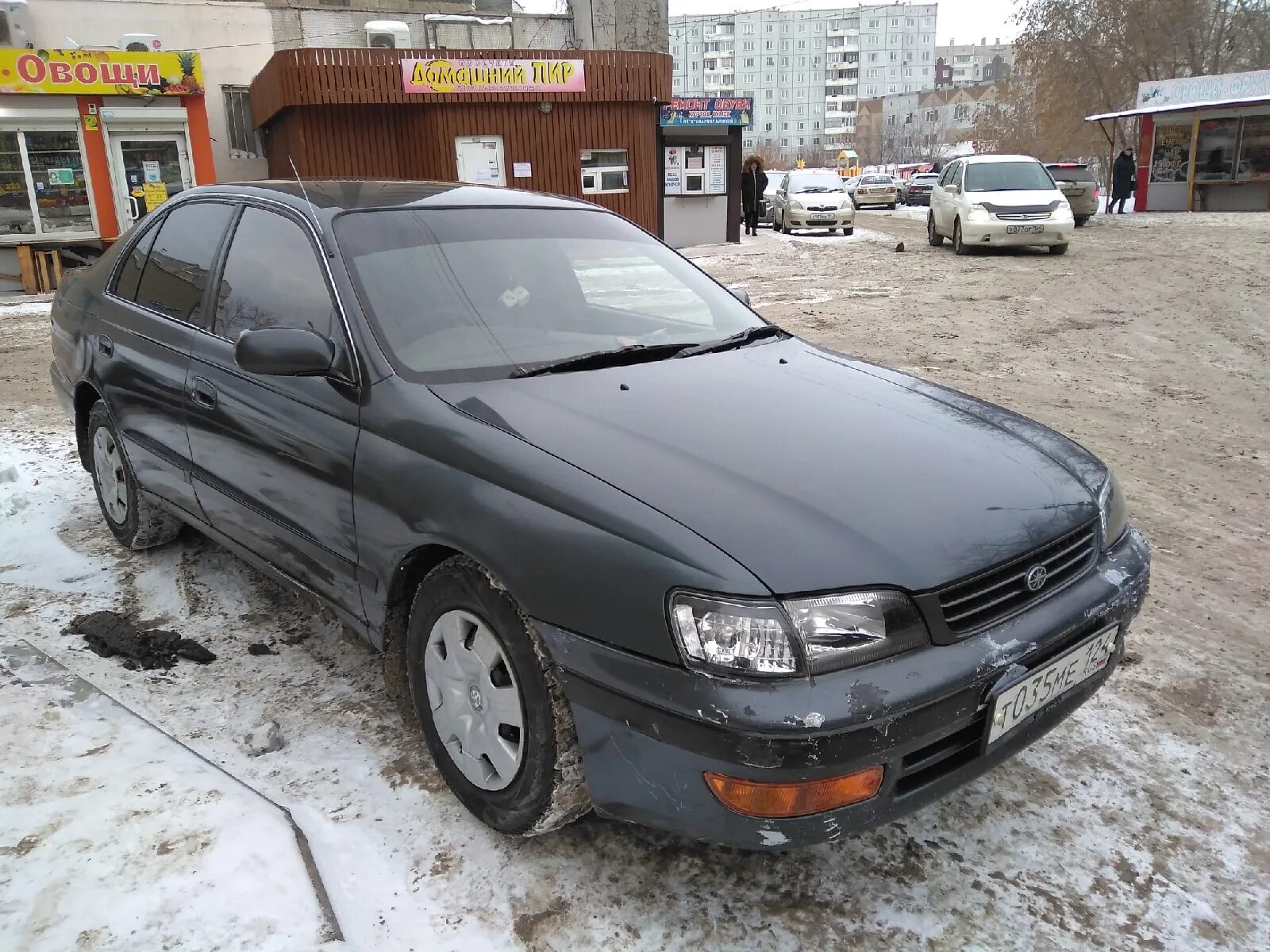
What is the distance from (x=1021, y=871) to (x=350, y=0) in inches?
1077

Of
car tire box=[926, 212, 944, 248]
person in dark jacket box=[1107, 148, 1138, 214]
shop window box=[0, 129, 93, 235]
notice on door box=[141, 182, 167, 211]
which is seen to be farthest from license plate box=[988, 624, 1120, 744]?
person in dark jacket box=[1107, 148, 1138, 214]

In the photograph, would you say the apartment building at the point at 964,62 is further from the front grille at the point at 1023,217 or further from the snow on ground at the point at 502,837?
the snow on ground at the point at 502,837

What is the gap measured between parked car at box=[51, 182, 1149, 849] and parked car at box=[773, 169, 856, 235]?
20.5 meters

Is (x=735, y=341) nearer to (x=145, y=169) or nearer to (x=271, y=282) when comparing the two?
(x=271, y=282)

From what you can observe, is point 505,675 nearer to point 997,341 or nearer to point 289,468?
point 289,468

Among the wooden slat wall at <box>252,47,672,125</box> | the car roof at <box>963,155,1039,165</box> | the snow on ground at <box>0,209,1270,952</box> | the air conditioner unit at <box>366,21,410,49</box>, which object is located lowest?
the snow on ground at <box>0,209,1270,952</box>

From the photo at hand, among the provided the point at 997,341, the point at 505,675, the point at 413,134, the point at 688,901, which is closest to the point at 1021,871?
the point at 688,901

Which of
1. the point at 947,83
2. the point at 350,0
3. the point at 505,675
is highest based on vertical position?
the point at 947,83

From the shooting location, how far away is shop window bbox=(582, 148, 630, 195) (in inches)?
727

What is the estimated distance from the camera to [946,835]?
243cm

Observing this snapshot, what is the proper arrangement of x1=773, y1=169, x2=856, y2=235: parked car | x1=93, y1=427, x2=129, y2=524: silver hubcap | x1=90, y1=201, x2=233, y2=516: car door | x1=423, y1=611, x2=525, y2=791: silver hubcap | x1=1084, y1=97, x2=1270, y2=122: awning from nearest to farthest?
x1=423, y1=611, x2=525, y2=791: silver hubcap < x1=90, y1=201, x2=233, y2=516: car door < x1=93, y1=427, x2=129, y2=524: silver hubcap < x1=773, y1=169, x2=856, y2=235: parked car < x1=1084, y1=97, x2=1270, y2=122: awning

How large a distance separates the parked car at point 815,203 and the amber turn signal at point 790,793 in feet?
73.1

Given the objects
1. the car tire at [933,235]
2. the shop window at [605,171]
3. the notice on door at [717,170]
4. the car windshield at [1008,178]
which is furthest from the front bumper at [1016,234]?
the shop window at [605,171]

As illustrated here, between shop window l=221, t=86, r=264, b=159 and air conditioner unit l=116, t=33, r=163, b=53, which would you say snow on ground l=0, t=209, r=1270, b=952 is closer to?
air conditioner unit l=116, t=33, r=163, b=53
